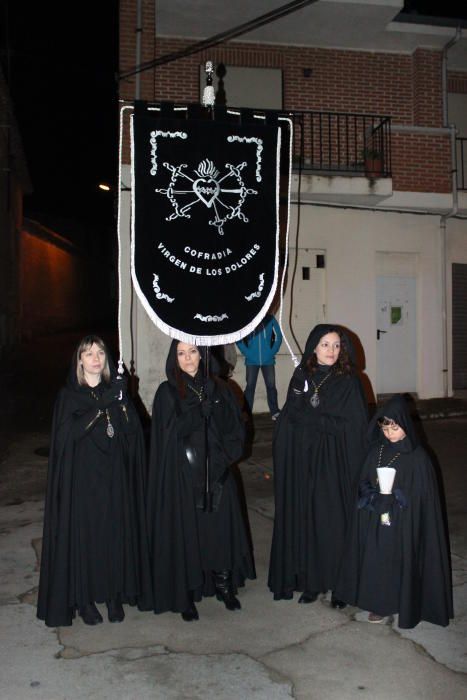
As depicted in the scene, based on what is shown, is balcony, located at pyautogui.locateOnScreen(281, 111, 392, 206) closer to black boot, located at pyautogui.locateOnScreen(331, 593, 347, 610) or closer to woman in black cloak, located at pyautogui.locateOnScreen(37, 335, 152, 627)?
woman in black cloak, located at pyautogui.locateOnScreen(37, 335, 152, 627)

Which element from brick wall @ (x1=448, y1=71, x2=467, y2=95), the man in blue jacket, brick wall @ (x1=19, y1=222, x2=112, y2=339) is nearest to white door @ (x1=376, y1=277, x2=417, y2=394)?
Result: the man in blue jacket

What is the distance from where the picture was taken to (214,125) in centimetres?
459

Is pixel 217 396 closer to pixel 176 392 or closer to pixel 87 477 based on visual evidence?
pixel 176 392

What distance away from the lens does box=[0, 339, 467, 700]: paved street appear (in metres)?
3.46

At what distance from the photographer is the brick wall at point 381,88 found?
41.3 feet

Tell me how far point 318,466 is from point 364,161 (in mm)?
9135

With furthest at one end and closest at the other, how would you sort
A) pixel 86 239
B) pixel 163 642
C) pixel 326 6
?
pixel 86 239 < pixel 326 6 < pixel 163 642

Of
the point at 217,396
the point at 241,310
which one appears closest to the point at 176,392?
the point at 217,396

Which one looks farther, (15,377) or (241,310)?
(15,377)

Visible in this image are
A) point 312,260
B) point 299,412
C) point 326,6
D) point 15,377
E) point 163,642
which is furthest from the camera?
point 15,377

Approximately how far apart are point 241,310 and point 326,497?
53.1 inches

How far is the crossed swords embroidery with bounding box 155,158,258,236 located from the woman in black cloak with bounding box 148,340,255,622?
0.88m

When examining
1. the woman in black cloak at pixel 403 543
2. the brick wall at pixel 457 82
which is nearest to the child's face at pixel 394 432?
the woman in black cloak at pixel 403 543

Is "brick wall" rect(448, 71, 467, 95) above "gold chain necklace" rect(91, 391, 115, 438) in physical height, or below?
above
